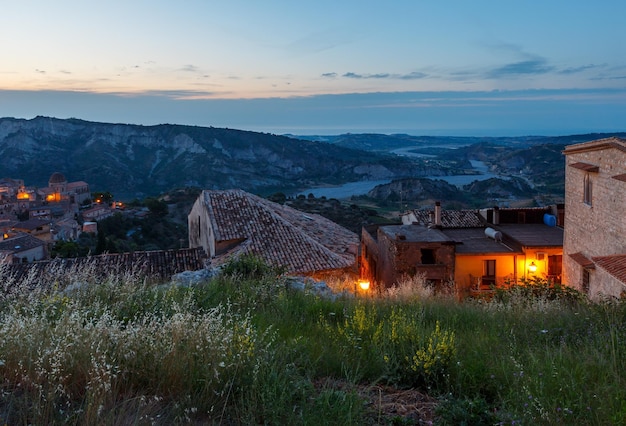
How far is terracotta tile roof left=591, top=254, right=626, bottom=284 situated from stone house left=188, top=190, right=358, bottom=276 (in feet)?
23.8

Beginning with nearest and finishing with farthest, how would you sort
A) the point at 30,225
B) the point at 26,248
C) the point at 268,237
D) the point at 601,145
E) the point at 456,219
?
the point at 601,145, the point at 268,237, the point at 456,219, the point at 26,248, the point at 30,225

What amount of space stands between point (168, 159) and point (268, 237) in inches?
4309

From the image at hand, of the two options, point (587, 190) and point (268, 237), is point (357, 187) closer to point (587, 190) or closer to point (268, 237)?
point (587, 190)

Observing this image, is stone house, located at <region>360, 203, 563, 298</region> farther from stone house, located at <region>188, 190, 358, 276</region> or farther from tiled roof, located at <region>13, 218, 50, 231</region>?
tiled roof, located at <region>13, 218, 50, 231</region>

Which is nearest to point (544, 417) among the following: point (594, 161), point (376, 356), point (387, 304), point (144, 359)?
point (376, 356)

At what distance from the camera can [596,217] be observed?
1581 centimetres

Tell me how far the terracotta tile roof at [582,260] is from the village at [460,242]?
3cm

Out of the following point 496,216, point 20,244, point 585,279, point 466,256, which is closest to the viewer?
point 585,279

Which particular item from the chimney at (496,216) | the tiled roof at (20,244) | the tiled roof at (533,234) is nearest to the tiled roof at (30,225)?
the tiled roof at (20,244)

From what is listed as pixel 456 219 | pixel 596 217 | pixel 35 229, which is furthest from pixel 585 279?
pixel 35 229

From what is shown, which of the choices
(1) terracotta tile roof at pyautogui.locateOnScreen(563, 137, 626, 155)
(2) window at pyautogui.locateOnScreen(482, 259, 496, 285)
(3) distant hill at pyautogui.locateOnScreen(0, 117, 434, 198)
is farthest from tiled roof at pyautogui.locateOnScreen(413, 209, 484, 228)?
(3) distant hill at pyautogui.locateOnScreen(0, 117, 434, 198)

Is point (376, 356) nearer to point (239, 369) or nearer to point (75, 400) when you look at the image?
point (239, 369)

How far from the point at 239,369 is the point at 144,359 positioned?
65cm

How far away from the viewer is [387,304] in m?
6.28
